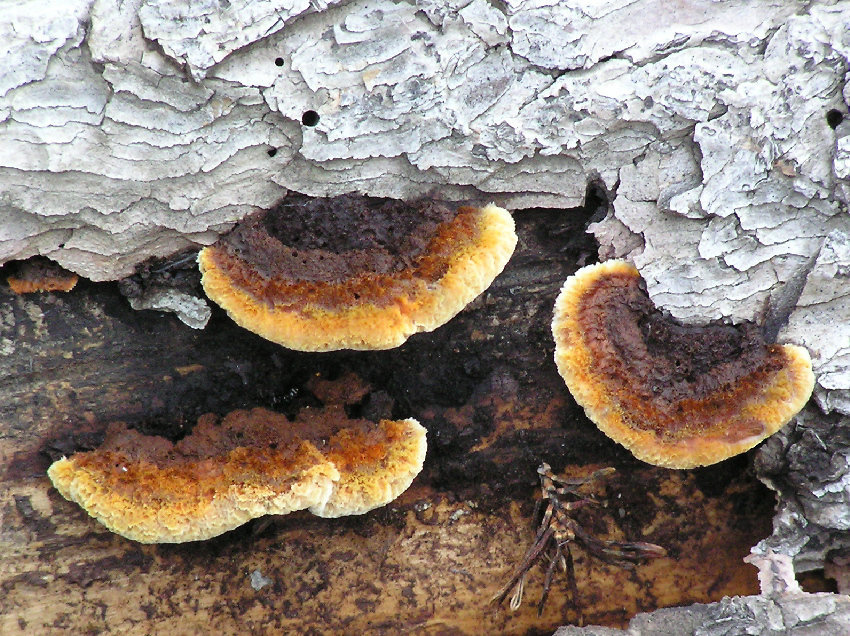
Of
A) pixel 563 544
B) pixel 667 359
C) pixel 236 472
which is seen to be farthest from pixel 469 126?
pixel 563 544

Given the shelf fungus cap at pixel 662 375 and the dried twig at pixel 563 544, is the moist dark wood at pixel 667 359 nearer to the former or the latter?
the shelf fungus cap at pixel 662 375

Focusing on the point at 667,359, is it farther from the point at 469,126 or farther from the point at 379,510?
the point at 379,510

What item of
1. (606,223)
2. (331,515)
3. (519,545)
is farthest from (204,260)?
(519,545)

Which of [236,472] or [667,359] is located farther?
[667,359]

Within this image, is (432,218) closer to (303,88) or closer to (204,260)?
(303,88)

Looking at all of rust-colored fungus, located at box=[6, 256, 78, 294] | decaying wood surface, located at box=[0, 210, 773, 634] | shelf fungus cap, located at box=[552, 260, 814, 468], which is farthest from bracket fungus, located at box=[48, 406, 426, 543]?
shelf fungus cap, located at box=[552, 260, 814, 468]

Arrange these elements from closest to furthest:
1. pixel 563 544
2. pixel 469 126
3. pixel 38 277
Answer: pixel 469 126 → pixel 38 277 → pixel 563 544
